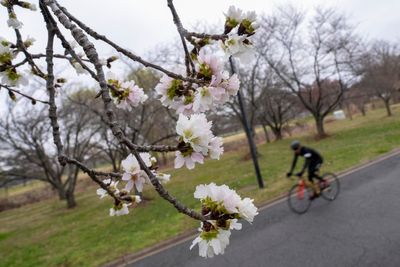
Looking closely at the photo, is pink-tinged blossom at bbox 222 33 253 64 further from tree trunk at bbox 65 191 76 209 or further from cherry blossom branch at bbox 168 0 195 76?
tree trunk at bbox 65 191 76 209

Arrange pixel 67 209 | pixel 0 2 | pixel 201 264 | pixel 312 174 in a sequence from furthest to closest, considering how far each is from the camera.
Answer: pixel 67 209 < pixel 312 174 < pixel 201 264 < pixel 0 2

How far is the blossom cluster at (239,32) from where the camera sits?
136 cm

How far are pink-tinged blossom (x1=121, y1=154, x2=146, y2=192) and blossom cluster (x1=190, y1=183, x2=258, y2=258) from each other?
278 mm

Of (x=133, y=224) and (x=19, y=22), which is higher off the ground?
(x=19, y=22)

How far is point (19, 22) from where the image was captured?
1874 millimetres

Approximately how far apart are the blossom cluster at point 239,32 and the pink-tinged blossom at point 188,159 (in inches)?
19.2

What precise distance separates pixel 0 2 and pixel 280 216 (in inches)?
333

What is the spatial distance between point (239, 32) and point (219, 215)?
28.2 inches

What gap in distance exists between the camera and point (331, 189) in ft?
33.2

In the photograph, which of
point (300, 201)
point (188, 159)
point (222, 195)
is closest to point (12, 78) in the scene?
point (188, 159)

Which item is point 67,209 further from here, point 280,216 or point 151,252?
point 280,216

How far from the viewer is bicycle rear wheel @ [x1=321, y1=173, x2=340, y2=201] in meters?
9.88

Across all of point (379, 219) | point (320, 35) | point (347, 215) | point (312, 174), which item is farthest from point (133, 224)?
point (320, 35)

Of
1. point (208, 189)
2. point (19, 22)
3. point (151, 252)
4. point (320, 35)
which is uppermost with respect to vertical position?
point (320, 35)
